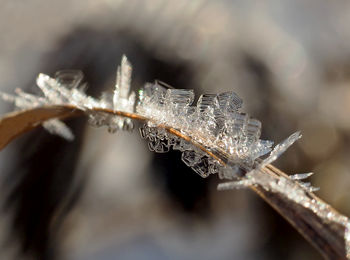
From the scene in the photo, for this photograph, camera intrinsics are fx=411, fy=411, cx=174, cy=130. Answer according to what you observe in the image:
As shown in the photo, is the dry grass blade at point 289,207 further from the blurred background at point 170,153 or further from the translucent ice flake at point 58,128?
the blurred background at point 170,153

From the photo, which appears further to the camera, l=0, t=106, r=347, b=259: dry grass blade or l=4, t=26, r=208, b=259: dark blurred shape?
l=4, t=26, r=208, b=259: dark blurred shape

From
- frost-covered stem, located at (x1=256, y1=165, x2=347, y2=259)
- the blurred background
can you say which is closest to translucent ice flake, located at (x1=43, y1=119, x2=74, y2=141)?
frost-covered stem, located at (x1=256, y1=165, x2=347, y2=259)

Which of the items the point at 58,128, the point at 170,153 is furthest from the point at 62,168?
the point at 58,128

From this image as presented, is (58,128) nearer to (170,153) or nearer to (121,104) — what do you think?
(121,104)

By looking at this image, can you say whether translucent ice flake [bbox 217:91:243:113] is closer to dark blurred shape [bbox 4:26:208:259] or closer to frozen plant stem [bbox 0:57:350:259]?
frozen plant stem [bbox 0:57:350:259]

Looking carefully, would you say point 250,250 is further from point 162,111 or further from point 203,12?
point 162,111

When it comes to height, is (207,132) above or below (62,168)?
above

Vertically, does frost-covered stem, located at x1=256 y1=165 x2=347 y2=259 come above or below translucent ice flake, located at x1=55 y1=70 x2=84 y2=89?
below
